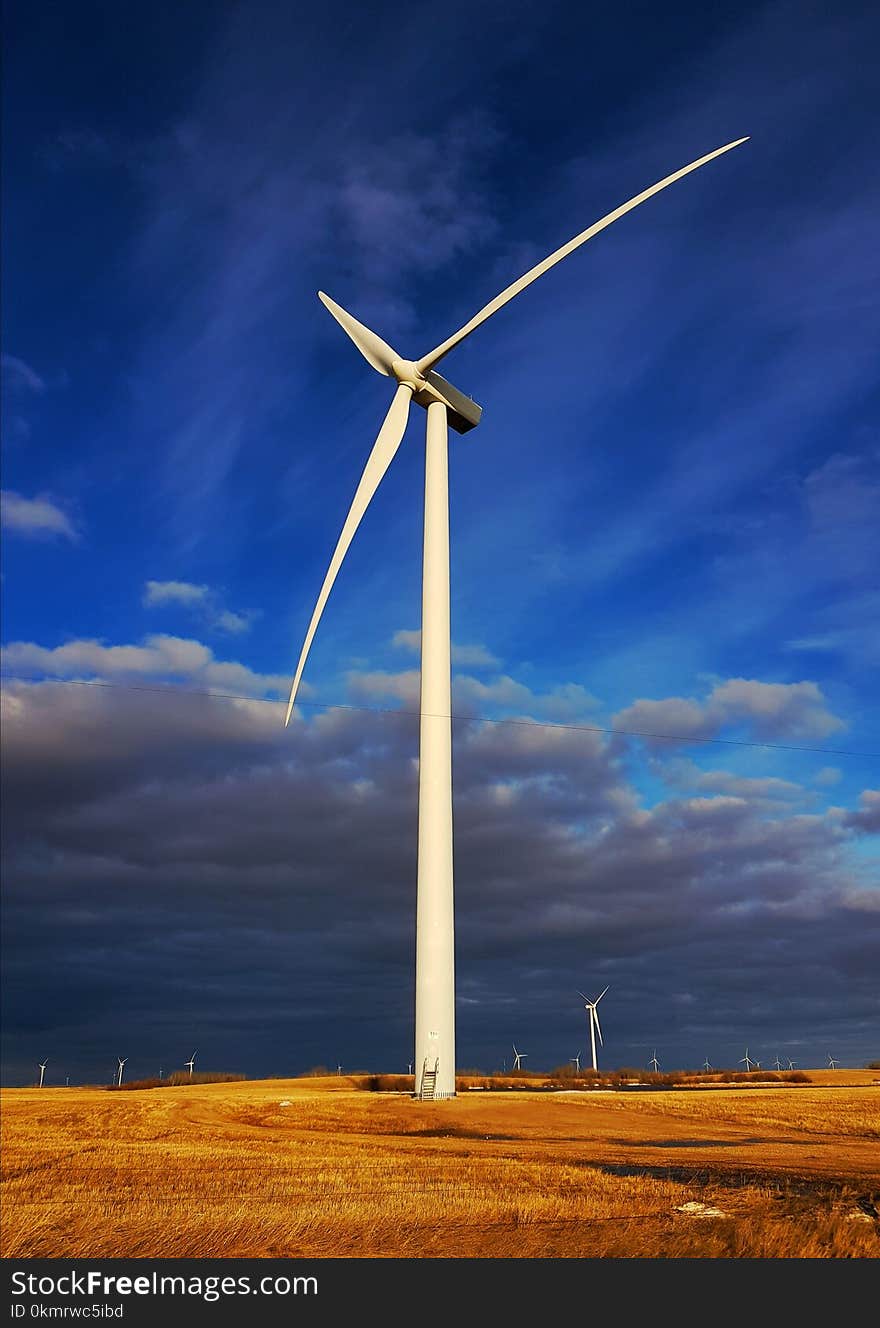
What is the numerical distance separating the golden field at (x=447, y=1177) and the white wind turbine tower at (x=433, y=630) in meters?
3.68

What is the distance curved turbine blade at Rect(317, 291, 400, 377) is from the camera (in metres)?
49.0

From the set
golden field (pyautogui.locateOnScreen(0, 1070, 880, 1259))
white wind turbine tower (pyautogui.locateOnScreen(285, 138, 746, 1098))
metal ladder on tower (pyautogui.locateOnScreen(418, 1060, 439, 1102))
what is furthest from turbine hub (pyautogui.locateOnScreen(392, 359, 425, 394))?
golden field (pyautogui.locateOnScreen(0, 1070, 880, 1259))

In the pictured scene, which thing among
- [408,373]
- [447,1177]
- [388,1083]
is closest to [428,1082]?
[388,1083]

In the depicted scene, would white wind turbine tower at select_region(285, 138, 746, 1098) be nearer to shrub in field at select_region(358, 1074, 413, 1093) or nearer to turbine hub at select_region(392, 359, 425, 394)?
turbine hub at select_region(392, 359, 425, 394)

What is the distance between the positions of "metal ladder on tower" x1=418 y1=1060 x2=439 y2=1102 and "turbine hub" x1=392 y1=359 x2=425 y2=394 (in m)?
29.9

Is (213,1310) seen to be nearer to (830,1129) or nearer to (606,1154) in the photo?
(606,1154)

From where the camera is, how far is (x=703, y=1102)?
3869 cm

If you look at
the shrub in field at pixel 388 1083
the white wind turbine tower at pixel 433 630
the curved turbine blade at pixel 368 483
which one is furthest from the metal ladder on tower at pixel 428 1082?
the curved turbine blade at pixel 368 483

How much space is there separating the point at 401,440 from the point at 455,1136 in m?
29.6

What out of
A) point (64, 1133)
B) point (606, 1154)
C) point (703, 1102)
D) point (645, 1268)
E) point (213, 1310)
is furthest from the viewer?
point (703, 1102)

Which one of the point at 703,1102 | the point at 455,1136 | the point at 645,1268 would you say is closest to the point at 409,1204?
the point at 645,1268

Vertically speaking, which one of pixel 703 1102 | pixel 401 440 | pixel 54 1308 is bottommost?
pixel 54 1308

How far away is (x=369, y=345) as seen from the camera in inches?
1933

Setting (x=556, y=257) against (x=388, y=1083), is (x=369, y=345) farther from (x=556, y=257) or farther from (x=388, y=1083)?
(x=388, y=1083)
